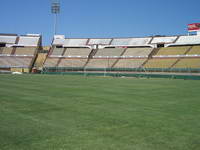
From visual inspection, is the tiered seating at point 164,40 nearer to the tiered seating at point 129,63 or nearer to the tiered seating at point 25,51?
the tiered seating at point 129,63

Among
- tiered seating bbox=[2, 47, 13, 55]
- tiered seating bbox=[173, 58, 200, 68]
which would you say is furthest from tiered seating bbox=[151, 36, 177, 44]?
tiered seating bbox=[2, 47, 13, 55]

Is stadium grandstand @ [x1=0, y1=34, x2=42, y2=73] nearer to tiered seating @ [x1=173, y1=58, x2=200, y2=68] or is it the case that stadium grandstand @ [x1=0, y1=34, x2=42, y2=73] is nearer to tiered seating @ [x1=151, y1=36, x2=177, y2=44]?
tiered seating @ [x1=151, y1=36, x2=177, y2=44]

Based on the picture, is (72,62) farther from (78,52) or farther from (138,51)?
(138,51)

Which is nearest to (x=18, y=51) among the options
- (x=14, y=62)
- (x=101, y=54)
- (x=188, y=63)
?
(x=14, y=62)

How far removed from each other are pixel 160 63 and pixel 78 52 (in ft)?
95.4

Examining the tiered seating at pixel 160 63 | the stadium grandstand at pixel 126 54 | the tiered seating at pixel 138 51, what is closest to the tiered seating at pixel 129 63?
the stadium grandstand at pixel 126 54

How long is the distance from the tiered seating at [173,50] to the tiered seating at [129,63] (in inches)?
246

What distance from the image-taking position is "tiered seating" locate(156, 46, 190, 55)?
70.7 metres

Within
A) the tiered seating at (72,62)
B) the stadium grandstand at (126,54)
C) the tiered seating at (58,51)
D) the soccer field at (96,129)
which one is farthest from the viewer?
the tiered seating at (58,51)

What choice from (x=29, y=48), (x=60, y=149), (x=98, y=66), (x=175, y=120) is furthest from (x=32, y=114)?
(x=29, y=48)

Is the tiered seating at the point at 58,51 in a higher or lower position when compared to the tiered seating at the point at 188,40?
lower

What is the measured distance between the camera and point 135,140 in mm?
6262

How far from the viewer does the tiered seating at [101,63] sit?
74.8 metres

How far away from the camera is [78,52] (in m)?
85.5
